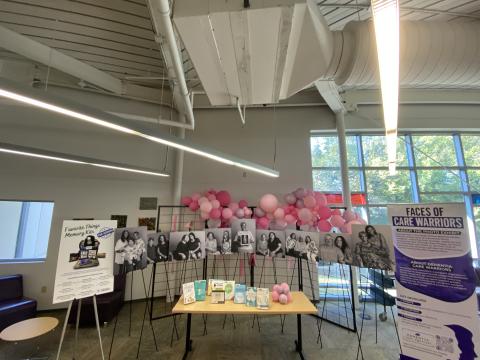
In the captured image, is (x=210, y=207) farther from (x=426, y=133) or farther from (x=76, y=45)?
(x=426, y=133)

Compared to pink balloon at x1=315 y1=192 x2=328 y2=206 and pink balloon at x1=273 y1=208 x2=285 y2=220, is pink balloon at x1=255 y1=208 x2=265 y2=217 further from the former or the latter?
pink balloon at x1=315 y1=192 x2=328 y2=206

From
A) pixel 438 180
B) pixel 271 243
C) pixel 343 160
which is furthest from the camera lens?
pixel 438 180

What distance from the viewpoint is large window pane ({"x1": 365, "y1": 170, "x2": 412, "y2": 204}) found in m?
5.19

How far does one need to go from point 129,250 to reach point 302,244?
Result: 2663 millimetres

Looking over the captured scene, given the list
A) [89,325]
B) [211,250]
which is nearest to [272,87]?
[211,250]

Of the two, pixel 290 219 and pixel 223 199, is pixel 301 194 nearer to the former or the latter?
pixel 290 219

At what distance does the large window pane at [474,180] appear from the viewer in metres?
5.16

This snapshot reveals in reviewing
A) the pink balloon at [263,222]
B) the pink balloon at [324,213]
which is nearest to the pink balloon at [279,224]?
the pink balloon at [263,222]

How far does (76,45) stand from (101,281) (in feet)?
12.9

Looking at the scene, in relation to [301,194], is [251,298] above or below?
below

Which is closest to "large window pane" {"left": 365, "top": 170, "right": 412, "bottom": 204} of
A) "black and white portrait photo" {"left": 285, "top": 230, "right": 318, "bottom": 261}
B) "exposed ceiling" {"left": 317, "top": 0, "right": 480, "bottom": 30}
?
"black and white portrait photo" {"left": 285, "top": 230, "right": 318, "bottom": 261}

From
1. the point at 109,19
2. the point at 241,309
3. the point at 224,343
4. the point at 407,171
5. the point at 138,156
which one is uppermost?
the point at 109,19

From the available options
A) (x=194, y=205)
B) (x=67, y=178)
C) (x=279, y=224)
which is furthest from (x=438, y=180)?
(x=67, y=178)

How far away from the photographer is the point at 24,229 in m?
4.54
